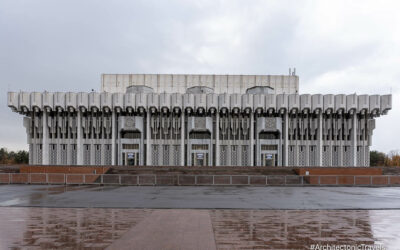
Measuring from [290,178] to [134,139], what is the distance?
1118 inches

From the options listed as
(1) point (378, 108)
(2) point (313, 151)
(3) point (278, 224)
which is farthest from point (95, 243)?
(1) point (378, 108)

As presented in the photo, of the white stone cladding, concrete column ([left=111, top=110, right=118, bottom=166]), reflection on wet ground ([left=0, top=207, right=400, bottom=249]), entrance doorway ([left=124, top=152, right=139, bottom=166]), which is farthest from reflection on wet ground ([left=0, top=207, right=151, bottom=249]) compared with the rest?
the white stone cladding

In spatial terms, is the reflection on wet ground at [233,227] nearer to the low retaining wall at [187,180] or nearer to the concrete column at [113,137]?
the low retaining wall at [187,180]

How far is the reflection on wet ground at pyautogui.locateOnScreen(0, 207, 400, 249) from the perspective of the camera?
8.83 metres

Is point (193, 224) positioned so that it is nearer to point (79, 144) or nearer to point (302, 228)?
point (302, 228)

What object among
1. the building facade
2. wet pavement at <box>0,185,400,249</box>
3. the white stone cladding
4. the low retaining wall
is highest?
the white stone cladding

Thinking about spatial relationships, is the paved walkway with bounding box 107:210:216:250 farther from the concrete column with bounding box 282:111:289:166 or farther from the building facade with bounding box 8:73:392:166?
the concrete column with bounding box 282:111:289:166

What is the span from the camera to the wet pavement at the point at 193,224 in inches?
347

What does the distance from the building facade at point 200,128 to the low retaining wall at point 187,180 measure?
20.2m

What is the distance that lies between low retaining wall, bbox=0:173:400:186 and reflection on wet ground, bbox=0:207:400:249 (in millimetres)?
13161

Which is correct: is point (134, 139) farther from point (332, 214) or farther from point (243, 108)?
point (332, 214)

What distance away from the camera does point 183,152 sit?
48562 mm

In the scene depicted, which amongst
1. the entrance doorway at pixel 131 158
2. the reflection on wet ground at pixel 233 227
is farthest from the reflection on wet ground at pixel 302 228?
the entrance doorway at pixel 131 158

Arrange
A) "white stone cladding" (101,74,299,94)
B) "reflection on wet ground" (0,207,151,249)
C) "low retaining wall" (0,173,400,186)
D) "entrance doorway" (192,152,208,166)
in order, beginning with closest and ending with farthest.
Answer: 1. "reflection on wet ground" (0,207,151,249)
2. "low retaining wall" (0,173,400,186)
3. "entrance doorway" (192,152,208,166)
4. "white stone cladding" (101,74,299,94)
